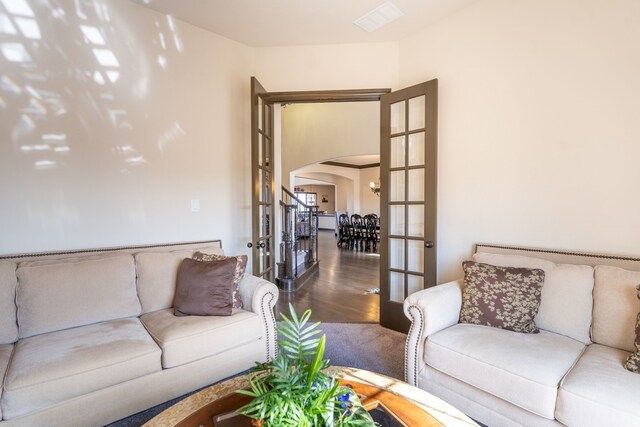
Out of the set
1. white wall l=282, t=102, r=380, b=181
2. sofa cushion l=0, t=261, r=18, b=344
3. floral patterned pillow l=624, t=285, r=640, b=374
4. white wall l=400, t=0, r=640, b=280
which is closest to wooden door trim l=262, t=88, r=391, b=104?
white wall l=400, t=0, r=640, b=280

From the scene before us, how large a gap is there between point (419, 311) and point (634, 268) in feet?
4.37

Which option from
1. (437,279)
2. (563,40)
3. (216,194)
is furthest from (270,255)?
(563,40)

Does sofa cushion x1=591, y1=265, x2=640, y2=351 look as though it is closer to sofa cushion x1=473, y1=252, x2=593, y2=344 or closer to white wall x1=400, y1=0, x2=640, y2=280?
sofa cushion x1=473, y1=252, x2=593, y2=344

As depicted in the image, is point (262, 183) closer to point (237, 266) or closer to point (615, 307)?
point (237, 266)

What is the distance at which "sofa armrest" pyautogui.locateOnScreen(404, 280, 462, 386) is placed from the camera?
194 centimetres

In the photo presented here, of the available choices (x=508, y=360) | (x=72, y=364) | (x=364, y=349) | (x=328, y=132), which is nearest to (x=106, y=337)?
(x=72, y=364)

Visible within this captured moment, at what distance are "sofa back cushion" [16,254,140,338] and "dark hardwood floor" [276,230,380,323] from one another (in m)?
1.72

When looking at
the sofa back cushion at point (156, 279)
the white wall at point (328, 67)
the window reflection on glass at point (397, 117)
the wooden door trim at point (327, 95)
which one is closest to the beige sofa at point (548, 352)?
the window reflection on glass at point (397, 117)

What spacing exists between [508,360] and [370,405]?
0.83 meters

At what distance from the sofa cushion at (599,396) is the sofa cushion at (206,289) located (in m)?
1.92

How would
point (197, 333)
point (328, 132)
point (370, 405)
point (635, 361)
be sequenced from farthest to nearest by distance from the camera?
point (328, 132), point (197, 333), point (635, 361), point (370, 405)

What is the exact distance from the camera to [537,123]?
7.73ft

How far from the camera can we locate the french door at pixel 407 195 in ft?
9.37

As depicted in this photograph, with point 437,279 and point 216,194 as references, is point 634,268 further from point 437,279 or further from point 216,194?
point 216,194
